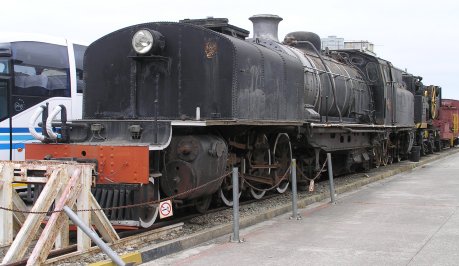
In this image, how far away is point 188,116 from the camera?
25.2 feet

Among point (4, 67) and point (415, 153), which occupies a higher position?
point (4, 67)

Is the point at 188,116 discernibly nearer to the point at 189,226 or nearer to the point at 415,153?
the point at 189,226

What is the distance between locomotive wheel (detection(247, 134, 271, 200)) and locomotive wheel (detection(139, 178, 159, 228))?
2.42 meters

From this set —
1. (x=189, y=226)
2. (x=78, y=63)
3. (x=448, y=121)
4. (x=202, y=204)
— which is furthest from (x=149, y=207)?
(x=448, y=121)

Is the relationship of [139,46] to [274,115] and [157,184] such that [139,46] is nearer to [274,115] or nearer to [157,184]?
[157,184]

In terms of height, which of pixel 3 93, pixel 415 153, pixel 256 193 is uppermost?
pixel 3 93

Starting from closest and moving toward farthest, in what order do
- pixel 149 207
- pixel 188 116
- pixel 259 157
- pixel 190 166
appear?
pixel 149 207 < pixel 190 166 < pixel 188 116 < pixel 259 157

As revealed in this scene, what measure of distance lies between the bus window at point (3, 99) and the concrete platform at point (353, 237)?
16.9ft

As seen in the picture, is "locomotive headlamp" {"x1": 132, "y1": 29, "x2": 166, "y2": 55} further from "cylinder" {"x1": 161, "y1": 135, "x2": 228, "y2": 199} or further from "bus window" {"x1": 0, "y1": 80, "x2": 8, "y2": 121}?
"bus window" {"x1": 0, "y1": 80, "x2": 8, "y2": 121}

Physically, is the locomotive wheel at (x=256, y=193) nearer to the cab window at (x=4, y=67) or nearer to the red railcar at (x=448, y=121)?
the cab window at (x=4, y=67)

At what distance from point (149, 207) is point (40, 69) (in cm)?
505

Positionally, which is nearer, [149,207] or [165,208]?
[165,208]

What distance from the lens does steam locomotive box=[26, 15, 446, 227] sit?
6.50 meters

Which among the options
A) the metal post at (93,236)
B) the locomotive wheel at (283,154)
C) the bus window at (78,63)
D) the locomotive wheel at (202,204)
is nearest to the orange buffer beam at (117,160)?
the metal post at (93,236)
